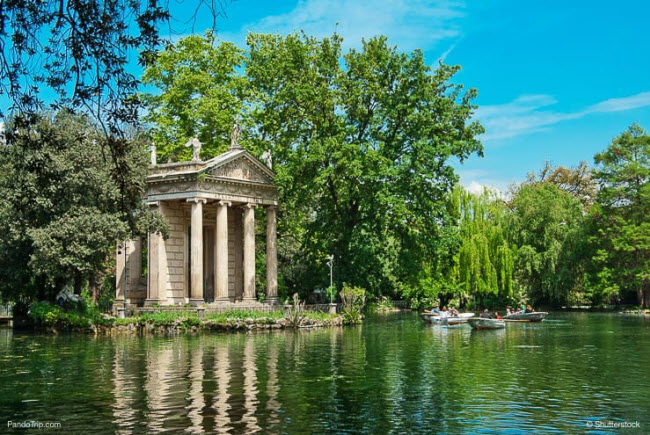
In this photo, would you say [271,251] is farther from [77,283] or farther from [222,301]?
[77,283]

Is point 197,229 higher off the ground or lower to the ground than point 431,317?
higher

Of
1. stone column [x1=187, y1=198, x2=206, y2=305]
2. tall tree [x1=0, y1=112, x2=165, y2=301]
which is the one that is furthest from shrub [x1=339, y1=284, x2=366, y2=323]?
tall tree [x1=0, y1=112, x2=165, y2=301]

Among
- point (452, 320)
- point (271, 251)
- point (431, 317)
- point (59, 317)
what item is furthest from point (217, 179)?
point (452, 320)

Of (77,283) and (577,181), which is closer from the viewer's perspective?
(77,283)

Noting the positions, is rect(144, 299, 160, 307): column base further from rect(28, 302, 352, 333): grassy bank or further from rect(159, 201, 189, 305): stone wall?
rect(28, 302, 352, 333): grassy bank

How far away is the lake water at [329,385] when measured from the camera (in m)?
13.4

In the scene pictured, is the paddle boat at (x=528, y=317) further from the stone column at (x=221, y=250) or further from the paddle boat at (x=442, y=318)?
the stone column at (x=221, y=250)

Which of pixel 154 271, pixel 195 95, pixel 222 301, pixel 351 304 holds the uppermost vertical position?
pixel 195 95

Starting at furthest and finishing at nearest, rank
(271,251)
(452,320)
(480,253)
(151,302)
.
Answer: (480,253)
(271,251)
(452,320)
(151,302)

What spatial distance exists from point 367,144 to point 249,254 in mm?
10682

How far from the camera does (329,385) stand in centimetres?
1789

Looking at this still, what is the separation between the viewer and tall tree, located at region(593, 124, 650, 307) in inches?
2532

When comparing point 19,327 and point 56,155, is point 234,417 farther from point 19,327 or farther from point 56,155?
point 19,327

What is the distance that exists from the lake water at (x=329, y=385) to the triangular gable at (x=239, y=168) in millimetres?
15534
